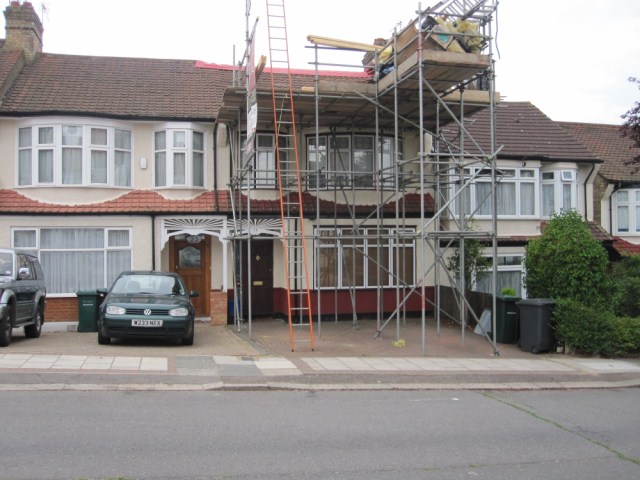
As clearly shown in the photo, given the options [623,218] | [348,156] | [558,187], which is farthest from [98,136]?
[623,218]

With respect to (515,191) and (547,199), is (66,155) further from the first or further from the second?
(547,199)

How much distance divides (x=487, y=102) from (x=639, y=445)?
388 inches

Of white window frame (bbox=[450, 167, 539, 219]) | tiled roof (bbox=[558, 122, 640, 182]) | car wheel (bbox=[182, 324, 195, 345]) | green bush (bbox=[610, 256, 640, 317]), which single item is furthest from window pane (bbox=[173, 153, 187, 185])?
tiled roof (bbox=[558, 122, 640, 182])

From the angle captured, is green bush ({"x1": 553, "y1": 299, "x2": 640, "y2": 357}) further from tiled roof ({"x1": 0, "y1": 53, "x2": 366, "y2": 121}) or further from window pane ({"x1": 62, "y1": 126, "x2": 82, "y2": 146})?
window pane ({"x1": 62, "y1": 126, "x2": 82, "y2": 146})

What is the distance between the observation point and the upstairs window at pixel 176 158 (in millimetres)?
17734

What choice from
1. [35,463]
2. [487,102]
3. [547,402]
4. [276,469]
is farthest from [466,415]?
[487,102]

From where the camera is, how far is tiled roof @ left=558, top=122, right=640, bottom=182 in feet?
78.1

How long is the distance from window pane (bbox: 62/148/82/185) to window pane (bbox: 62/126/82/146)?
18 cm

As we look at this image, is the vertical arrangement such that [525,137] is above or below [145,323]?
above

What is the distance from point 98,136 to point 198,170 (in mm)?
2701

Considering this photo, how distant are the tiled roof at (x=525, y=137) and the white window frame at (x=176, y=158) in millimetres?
7355

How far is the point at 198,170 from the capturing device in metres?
18.1

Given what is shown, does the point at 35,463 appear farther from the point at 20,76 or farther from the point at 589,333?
the point at 20,76

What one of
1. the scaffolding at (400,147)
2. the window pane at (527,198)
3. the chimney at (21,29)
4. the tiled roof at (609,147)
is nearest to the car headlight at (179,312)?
the scaffolding at (400,147)
